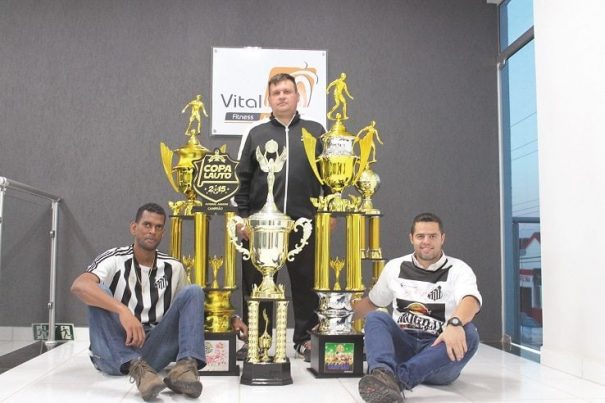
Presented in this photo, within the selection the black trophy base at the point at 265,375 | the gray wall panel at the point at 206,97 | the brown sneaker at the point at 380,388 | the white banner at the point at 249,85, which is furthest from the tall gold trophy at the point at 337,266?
the gray wall panel at the point at 206,97

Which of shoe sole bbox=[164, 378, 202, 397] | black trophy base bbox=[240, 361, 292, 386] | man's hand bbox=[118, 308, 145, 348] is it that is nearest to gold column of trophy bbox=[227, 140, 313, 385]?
black trophy base bbox=[240, 361, 292, 386]

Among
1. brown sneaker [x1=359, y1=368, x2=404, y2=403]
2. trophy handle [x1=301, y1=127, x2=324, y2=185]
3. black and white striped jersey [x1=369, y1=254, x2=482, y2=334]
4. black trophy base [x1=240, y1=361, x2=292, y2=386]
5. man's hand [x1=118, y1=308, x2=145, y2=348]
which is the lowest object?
black trophy base [x1=240, y1=361, x2=292, y2=386]

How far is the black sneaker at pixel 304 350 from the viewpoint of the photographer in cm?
338

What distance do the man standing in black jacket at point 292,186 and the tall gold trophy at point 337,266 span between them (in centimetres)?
25

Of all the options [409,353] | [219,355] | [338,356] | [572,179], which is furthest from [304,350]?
[572,179]

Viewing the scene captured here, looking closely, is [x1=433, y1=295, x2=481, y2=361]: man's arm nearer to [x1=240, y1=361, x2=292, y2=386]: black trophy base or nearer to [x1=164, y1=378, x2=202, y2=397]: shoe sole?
[x1=240, y1=361, x2=292, y2=386]: black trophy base

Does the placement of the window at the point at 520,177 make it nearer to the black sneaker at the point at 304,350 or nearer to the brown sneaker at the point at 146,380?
the black sneaker at the point at 304,350

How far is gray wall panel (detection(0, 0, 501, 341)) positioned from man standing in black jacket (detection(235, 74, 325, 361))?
3.51 feet

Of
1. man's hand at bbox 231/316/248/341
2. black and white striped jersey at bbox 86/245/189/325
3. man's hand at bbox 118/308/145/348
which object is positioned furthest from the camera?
man's hand at bbox 231/316/248/341

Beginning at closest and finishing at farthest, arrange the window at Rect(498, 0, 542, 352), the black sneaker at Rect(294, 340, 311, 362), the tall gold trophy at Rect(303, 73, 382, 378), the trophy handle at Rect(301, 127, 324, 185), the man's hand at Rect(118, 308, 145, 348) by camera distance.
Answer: the man's hand at Rect(118, 308, 145, 348) → the tall gold trophy at Rect(303, 73, 382, 378) → the trophy handle at Rect(301, 127, 324, 185) → the black sneaker at Rect(294, 340, 311, 362) → the window at Rect(498, 0, 542, 352)

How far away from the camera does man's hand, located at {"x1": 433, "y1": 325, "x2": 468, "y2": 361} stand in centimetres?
239

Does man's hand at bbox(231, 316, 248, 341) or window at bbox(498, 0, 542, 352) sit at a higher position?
window at bbox(498, 0, 542, 352)

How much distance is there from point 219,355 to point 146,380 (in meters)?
0.62

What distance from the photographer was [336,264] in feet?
10.4
